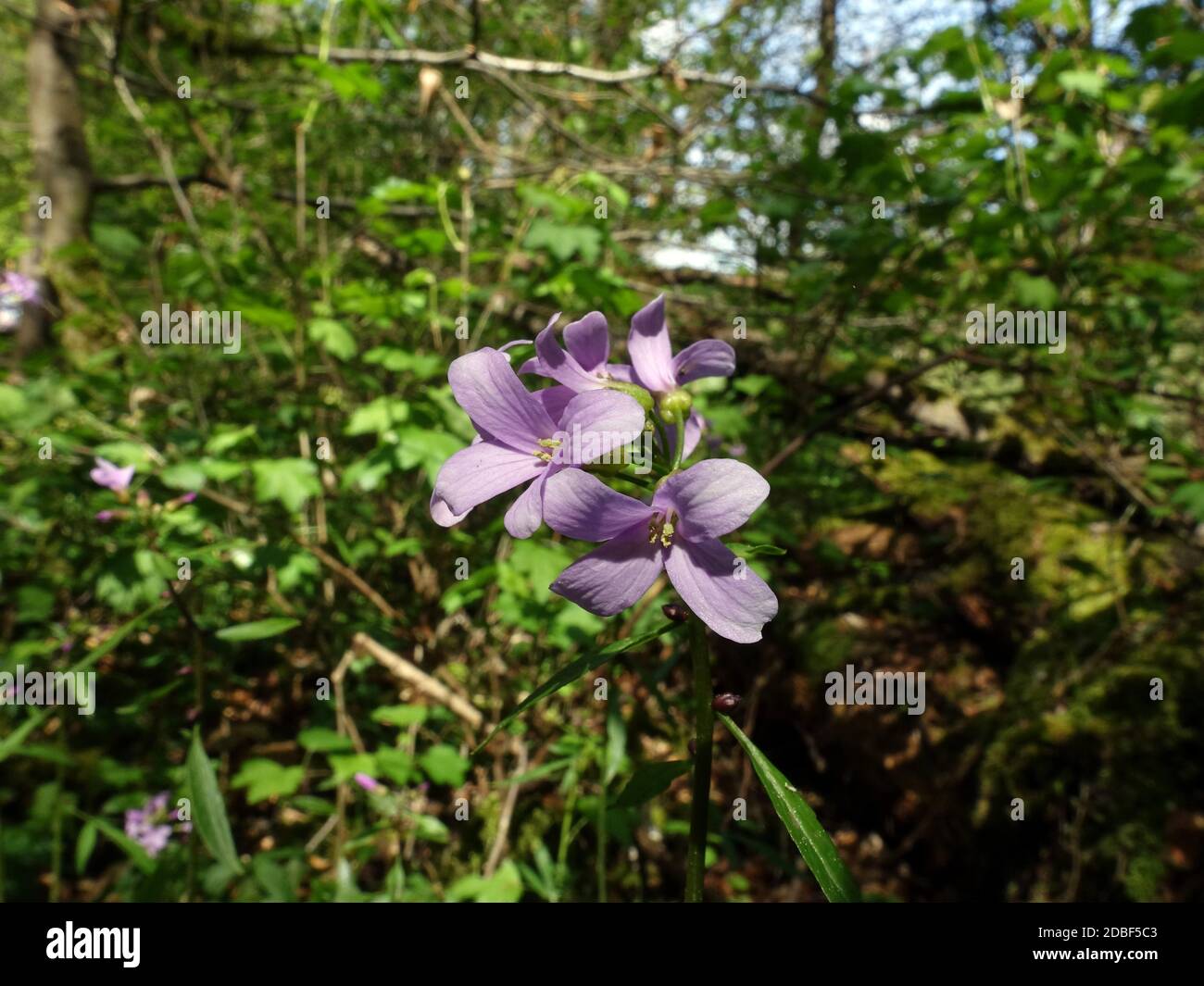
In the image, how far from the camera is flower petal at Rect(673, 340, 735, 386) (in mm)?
930

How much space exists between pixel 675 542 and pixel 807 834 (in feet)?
1.13

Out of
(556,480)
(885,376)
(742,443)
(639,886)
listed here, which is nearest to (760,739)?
(639,886)

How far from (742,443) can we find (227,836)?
112 inches

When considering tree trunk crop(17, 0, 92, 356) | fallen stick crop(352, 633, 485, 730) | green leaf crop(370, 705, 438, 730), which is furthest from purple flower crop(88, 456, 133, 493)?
tree trunk crop(17, 0, 92, 356)

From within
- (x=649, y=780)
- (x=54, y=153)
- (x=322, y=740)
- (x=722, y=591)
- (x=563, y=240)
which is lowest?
(x=322, y=740)

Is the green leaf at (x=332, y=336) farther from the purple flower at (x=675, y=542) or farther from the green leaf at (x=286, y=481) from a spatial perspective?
the purple flower at (x=675, y=542)

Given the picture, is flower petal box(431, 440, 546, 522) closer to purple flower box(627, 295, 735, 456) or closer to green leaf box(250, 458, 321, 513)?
purple flower box(627, 295, 735, 456)

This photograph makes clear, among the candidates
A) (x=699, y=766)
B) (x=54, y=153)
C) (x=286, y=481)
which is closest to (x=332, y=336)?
(x=286, y=481)

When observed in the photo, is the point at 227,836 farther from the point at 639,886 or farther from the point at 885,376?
the point at 885,376

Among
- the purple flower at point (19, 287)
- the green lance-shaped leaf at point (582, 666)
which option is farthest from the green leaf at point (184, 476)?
the purple flower at point (19, 287)

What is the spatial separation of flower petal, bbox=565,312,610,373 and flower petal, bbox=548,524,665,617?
11.2 inches

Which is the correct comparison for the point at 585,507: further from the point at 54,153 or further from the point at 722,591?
the point at 54,153

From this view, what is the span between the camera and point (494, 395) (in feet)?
2.61

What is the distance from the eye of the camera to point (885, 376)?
4.38 m
